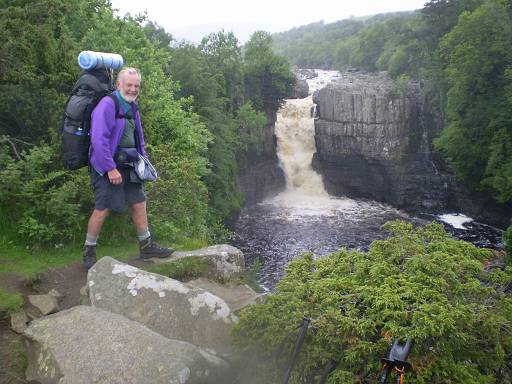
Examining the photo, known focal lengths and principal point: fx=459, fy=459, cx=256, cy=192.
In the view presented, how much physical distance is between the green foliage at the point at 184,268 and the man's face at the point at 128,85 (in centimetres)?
251

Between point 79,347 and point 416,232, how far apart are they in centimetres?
355

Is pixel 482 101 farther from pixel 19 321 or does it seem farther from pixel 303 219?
pixel 19 321

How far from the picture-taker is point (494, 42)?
2931 centimetres

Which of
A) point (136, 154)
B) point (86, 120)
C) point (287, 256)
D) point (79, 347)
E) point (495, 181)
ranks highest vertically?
point (86, 120)

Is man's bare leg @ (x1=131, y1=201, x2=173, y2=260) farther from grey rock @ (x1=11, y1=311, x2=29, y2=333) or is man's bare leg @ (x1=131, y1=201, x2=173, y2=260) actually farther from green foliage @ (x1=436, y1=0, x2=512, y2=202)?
green foliage @ (x1=436, y1=0, x2=512, y2=202)

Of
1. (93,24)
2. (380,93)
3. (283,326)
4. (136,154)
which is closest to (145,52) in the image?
(93,24)

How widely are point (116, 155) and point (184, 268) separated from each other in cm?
199

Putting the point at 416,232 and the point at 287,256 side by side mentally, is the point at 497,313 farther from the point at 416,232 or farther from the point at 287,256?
the point at 287,256

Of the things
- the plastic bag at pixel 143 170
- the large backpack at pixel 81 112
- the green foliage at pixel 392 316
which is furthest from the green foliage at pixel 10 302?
the green foliage at pixel 392 316

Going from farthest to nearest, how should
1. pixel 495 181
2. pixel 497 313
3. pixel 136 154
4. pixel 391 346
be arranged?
pixel 495 181, pixel 136 154, pixel 497 313, pixel 391 346

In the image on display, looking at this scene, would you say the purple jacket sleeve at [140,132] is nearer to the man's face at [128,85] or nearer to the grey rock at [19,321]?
the man's face at [128,85]

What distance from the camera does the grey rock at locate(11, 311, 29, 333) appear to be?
520 cm

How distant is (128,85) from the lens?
5.79 m

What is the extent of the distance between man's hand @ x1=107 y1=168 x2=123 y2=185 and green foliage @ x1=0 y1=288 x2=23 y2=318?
181 cm
